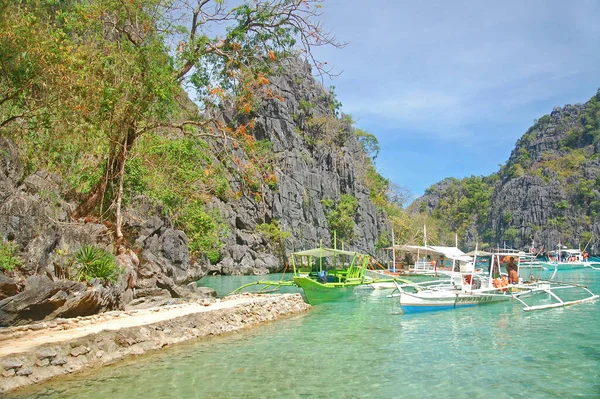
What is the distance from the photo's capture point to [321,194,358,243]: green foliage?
52156 mm

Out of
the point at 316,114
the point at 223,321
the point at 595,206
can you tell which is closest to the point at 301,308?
the point at 223,321

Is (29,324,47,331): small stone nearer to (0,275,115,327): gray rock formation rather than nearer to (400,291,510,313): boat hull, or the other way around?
(0,275,115,327): gray rock formation

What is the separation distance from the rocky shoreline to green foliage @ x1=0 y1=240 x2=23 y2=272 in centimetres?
169

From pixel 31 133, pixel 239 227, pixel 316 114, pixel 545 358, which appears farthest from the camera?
pixel 316 114

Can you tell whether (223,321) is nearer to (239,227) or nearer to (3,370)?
(3,370)

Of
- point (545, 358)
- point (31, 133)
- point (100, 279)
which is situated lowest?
point (545, 358)

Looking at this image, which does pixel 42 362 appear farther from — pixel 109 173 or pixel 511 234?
pixel 511 234

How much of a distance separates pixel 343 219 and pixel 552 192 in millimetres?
49982

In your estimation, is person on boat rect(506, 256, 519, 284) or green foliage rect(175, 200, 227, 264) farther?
green foliage rect(175, 200, 227, 264)

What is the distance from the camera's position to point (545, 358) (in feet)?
30.1

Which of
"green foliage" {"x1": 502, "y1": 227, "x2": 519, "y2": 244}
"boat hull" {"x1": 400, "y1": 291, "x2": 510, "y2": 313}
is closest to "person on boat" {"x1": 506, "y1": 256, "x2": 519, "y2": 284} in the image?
"boat hull" {"x1": 400, "y1": 291, "x2": 510, "y2": 313}

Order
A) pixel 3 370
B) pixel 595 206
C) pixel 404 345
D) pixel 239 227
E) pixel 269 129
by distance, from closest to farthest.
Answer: pixel 3 370, pixel 404 345, pixel 239 227, pixel 269 129, pixel 595 206

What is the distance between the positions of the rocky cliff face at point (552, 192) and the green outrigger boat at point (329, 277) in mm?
68870

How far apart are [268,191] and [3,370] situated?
3956 centimetres
